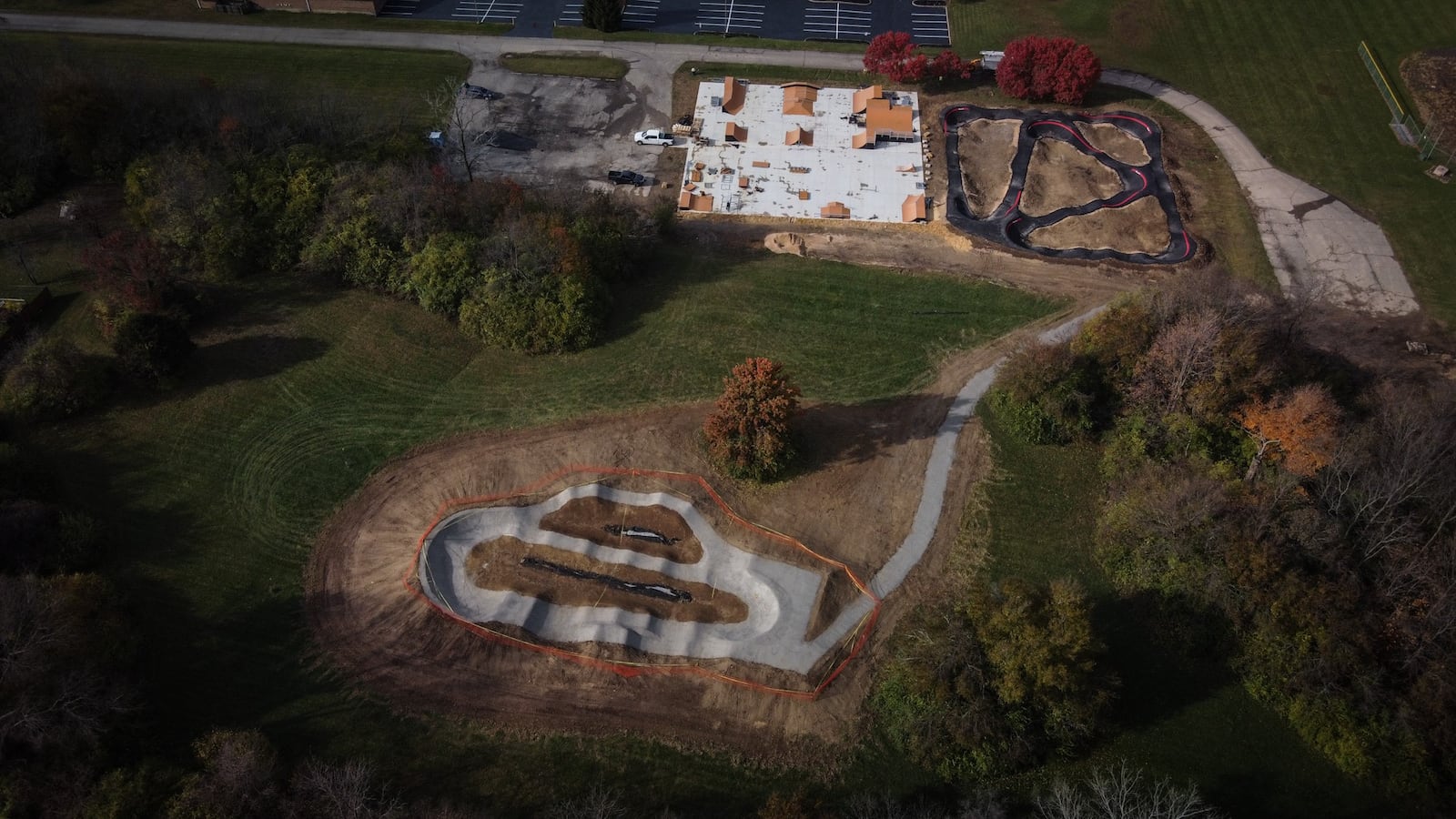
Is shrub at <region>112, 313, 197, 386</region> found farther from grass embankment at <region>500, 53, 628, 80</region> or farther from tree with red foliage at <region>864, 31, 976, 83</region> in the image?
tree with red foliage at <region>864, 31, 976, 83</region>

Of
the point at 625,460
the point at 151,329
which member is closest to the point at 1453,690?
the point at 625,460

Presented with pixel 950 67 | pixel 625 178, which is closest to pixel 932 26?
pixel 950 67

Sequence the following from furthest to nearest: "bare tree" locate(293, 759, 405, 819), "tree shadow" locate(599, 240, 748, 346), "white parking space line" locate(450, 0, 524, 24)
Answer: "white parking space line" locate(450, 0, 524, 24)
"tree shadow" locate(599, 240, 748, 346)
"bare tree" locate(293, 759, 405, 819)

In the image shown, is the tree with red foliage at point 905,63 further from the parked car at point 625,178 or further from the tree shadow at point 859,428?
the tree shadow at point 859,428

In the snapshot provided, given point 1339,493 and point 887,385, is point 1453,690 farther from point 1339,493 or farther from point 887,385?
point 887,385

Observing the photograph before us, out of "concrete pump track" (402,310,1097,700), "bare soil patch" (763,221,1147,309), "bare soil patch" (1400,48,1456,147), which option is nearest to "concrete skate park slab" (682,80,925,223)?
"bare soil patch" (763,221,1147,309)

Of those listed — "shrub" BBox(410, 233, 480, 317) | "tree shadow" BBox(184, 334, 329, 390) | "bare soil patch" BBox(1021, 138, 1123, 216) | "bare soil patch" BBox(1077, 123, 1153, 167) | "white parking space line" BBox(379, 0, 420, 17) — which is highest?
"white parking space line" BBox(379, 0, 420, 17)
